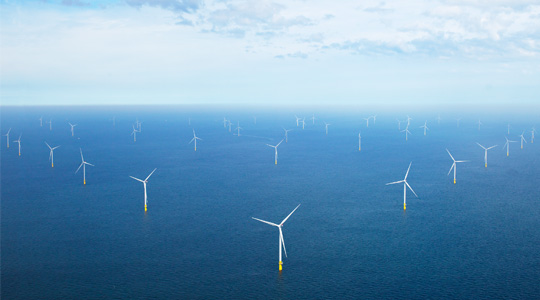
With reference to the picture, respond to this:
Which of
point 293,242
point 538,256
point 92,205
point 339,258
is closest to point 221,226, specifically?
point 293,242

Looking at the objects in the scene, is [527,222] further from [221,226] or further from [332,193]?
[221,226]

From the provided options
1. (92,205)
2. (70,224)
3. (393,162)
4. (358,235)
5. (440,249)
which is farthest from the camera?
(393,162)

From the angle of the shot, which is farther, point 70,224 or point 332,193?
point 332,193

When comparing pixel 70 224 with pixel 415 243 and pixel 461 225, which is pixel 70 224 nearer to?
pixel 415 243

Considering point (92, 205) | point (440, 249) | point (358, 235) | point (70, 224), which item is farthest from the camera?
point (92, 205)

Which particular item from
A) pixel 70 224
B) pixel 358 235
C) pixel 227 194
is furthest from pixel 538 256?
pixel 70 224

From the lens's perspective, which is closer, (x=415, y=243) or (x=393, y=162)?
(x=415, y=243)

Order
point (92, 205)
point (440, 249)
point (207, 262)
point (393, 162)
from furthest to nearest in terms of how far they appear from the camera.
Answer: point (393, 162) < point (92, 205) < point (440, 249) < point (207, 262)

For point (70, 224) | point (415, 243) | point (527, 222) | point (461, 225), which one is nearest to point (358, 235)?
point (415, 243)

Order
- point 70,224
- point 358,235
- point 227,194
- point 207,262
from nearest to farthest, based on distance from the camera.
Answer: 1. point 207,262
2. point 358,235
3. point 70,224
4. point 227,194
